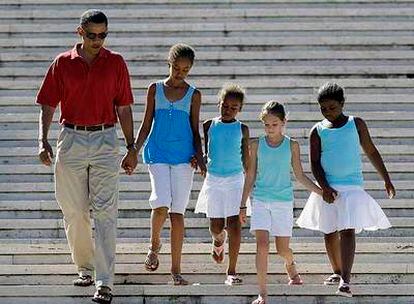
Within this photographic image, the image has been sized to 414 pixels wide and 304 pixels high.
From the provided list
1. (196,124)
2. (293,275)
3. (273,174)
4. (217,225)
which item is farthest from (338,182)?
(196,124)

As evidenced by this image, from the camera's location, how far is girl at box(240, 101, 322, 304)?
755cm

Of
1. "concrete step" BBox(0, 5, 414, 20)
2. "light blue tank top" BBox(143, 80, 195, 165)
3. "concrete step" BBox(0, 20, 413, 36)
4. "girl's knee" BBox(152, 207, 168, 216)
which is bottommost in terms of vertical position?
"girl's knee" BBox(152, 207, 168, 216)

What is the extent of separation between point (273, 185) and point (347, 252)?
635 millimetres

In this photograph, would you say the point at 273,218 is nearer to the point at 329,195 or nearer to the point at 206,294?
the point at 329,195

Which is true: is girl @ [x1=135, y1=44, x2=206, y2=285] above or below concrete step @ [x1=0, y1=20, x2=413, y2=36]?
below

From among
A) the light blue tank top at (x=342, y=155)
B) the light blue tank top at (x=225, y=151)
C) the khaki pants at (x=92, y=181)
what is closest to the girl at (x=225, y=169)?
the light blue tank top at (x=225, y=151)

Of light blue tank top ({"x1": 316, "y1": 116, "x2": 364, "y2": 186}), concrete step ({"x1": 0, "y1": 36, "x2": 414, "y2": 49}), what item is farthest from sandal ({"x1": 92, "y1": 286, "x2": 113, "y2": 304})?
concrete step ({"x1": 0, "y1": 36, "x2": 414, "y2": 49})

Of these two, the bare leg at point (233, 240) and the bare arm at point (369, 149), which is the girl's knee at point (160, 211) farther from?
the bare arm at point (369, 149)

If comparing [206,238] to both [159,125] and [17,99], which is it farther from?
[17,99]

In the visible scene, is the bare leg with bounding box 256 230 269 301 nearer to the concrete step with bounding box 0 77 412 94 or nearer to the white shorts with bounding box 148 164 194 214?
the white shorts with bounding box 148 164 194 214

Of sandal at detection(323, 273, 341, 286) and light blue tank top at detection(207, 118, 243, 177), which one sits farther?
light blue tank top at detection(207, 118, 243, 177)

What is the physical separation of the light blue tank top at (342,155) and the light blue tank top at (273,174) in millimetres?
257

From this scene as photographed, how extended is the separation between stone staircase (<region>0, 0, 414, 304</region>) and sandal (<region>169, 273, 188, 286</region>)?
10 cm

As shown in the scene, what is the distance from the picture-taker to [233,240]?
7.85 metres
